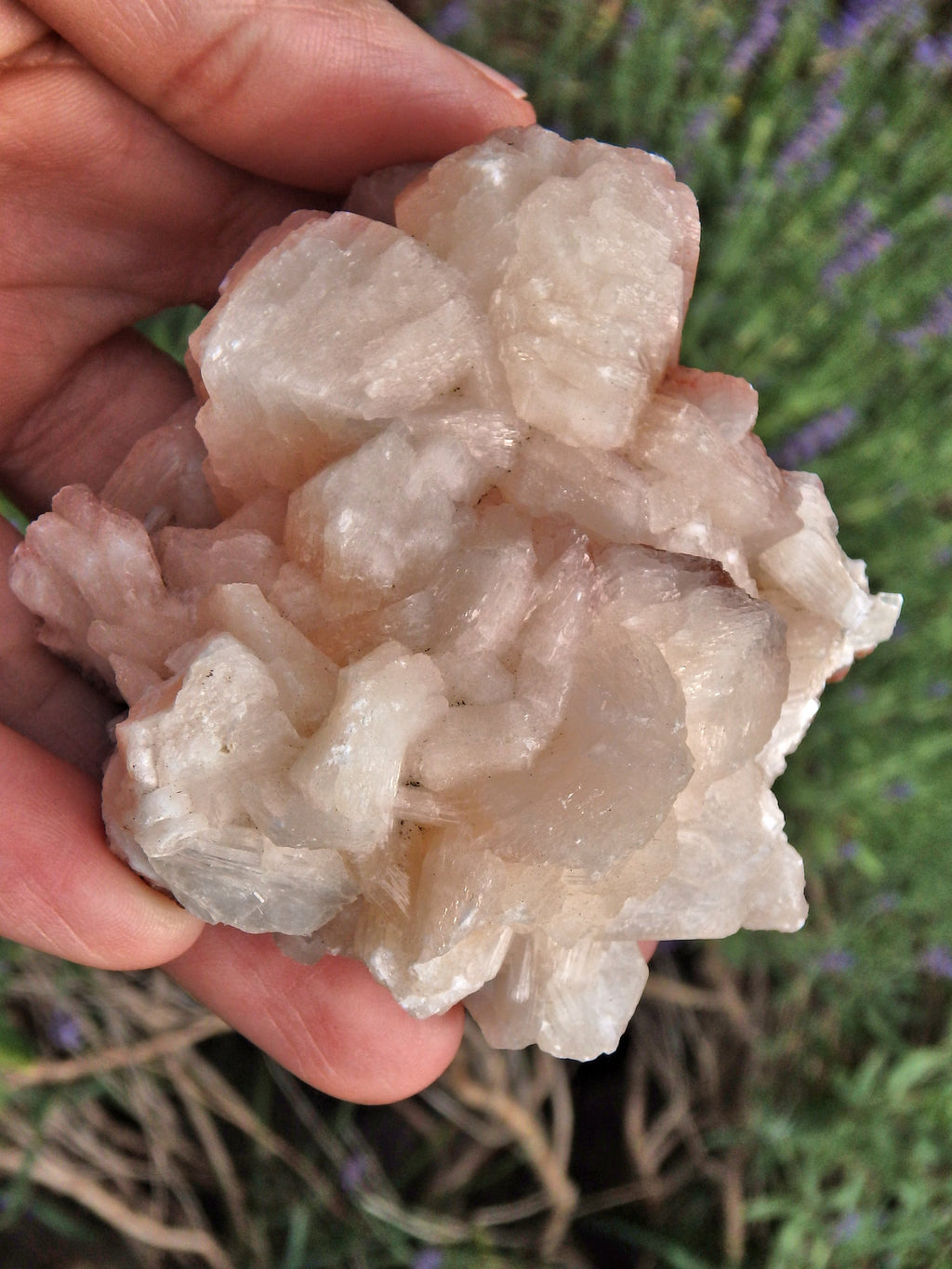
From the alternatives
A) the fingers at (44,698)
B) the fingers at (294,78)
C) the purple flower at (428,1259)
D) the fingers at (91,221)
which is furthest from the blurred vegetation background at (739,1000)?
the fingers at (44,698)

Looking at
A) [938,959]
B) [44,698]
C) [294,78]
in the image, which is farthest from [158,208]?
[938,959]

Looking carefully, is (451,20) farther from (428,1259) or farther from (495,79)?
(428,1259)

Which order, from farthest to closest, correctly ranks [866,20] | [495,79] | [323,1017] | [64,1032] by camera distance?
[866,20] → [64,1032] → [495,79] → [323,1017]

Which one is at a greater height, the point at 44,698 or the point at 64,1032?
the point at 44,698

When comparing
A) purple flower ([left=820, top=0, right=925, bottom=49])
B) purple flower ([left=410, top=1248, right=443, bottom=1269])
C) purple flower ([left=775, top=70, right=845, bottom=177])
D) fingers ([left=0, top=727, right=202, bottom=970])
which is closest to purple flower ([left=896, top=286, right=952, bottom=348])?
purple flower ([left=775, top=70, right=845, bottom=177])

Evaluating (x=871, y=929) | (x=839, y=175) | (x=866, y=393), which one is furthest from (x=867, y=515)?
(x=871, y=929)

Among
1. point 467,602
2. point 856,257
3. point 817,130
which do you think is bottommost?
point 467,602

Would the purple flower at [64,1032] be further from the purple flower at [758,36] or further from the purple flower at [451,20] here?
the purple flower at [758,36]

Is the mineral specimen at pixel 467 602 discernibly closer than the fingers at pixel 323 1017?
Yes
